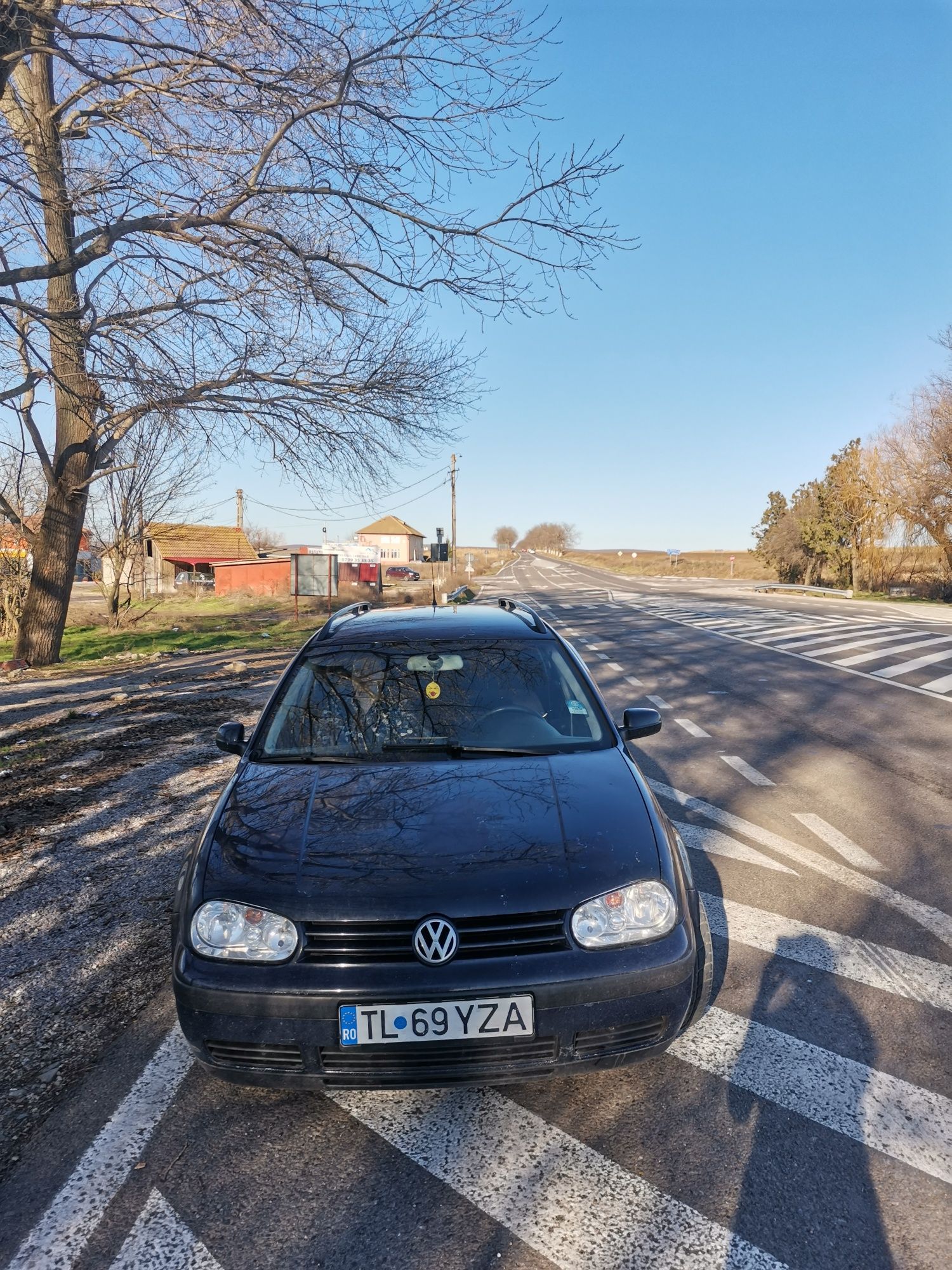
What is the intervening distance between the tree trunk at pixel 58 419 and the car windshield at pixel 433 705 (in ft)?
15.7

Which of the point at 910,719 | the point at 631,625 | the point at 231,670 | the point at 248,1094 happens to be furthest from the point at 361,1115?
the point at 631,625

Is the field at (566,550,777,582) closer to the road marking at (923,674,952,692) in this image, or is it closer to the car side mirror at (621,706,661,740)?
the road marking at (923,674,952,692)

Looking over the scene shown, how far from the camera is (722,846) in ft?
17.3

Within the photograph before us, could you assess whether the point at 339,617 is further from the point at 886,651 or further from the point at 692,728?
the point at 886,651

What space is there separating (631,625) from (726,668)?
10.1 meters

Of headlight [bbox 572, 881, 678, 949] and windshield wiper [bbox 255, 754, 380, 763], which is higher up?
windshield wiper [bbox 255, 754, 380, 763]

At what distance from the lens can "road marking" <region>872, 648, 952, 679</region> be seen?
13.6 metres

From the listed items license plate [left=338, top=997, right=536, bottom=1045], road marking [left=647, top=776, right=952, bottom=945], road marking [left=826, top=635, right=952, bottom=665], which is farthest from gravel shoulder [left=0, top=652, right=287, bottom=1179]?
road marking [left=826, top=635, right=952, bottom=665]

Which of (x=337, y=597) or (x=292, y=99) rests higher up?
(x=292, y=99)

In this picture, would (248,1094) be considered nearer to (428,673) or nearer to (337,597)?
(428,673)

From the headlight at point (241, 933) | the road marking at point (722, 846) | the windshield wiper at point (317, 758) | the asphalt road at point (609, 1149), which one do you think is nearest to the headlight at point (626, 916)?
the asphalt road at point (609, 1149)

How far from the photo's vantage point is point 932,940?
12.8ft

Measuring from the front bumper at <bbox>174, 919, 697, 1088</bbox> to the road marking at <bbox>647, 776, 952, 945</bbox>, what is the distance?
215 centimetres

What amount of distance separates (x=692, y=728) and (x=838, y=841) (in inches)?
153
